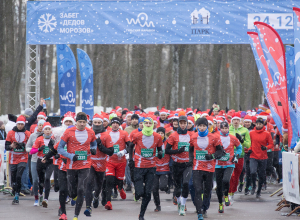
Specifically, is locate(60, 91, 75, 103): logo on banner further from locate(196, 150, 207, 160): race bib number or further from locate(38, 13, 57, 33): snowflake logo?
locate(196, 150, 207, 160): race bib number

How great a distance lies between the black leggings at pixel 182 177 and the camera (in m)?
10.0

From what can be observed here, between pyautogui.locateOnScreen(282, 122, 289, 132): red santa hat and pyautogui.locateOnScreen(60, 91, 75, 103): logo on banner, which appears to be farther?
pyautogui.locateOnScreen(60, 91, 75, 103): logo on banner

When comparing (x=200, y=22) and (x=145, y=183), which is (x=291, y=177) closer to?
(x=145, y=183)

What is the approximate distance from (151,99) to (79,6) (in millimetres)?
20722

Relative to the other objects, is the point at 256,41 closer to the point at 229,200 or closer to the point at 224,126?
the point at 224,126

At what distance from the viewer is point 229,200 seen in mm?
11273

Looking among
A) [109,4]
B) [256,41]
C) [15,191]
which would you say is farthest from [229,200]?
[109,4]

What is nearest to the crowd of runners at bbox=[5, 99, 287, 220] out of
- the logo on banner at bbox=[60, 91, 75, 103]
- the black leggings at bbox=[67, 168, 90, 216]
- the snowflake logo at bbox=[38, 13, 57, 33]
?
the black leggings at bbox=[67, 168, 90, 216]

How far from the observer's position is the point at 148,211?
10.4 metres

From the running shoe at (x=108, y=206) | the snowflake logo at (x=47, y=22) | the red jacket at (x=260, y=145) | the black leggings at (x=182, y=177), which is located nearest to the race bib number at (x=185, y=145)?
the black leggings at (x=182, y=177)

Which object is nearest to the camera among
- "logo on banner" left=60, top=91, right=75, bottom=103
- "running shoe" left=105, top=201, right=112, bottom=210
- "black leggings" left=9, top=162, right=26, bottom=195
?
"running shoe" left=105, top=201, right=112, bottom=210

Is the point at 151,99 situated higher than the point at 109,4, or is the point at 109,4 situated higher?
the point at 109,4

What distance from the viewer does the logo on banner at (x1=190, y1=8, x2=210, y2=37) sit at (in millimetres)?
17312

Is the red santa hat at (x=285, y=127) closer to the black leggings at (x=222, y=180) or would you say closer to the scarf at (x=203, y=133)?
the black leggings at (x=222, y=180)
